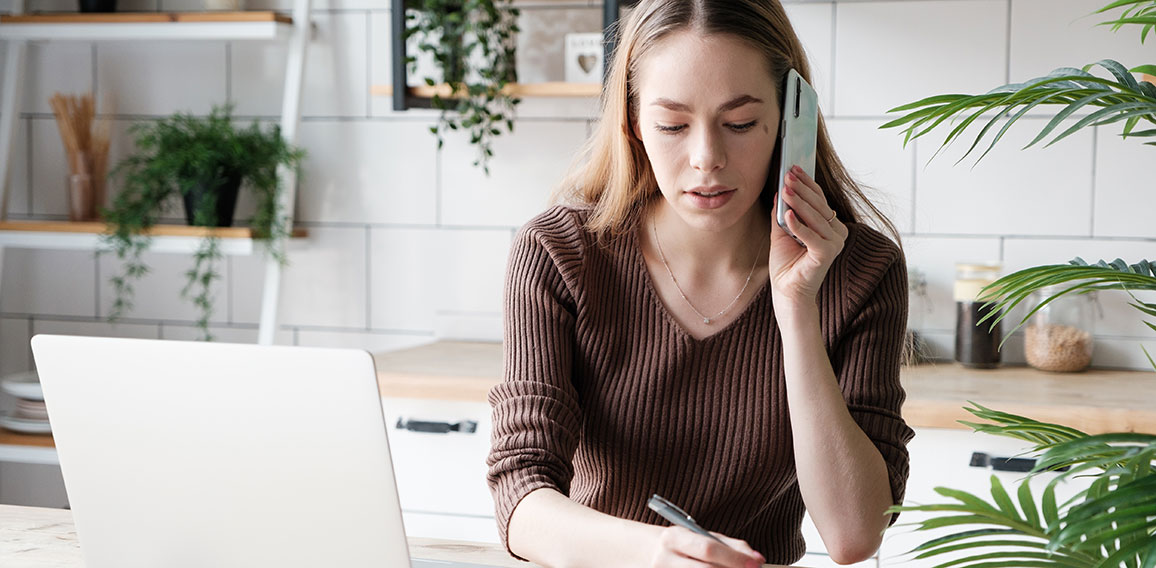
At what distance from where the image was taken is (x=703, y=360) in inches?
51.0

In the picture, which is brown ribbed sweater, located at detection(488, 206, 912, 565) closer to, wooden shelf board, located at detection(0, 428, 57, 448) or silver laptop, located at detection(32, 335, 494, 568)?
silver laptop, located at detection(32, 335, 494, 568)

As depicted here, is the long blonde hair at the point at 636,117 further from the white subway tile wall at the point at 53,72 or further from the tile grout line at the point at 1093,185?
the white subway tile wall at the point at 53,72

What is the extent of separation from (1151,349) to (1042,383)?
381 mm

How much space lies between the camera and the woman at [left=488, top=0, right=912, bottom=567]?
1.14 metres

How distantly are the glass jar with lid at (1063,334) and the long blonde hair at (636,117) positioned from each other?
0.88 m

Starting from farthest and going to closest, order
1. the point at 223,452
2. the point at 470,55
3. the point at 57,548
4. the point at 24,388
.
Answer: the point at 24,388
the point at 470,55
the point at 57,548
the point at 223,452

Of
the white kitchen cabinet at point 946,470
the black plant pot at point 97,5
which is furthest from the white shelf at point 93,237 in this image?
the white kitchen cabinet at point 946,470

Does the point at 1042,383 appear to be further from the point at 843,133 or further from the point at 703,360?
the point at 703,360

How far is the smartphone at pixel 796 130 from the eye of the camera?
3.82 ft

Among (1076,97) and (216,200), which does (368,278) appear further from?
(1076,97)

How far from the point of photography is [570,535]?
3.37 feet

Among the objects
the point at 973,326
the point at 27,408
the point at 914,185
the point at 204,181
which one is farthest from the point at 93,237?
the point at 973,326

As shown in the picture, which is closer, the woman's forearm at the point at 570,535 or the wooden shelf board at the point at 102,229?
the woman's forearm at the point at 570,535

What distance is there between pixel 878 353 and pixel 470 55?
135cm
